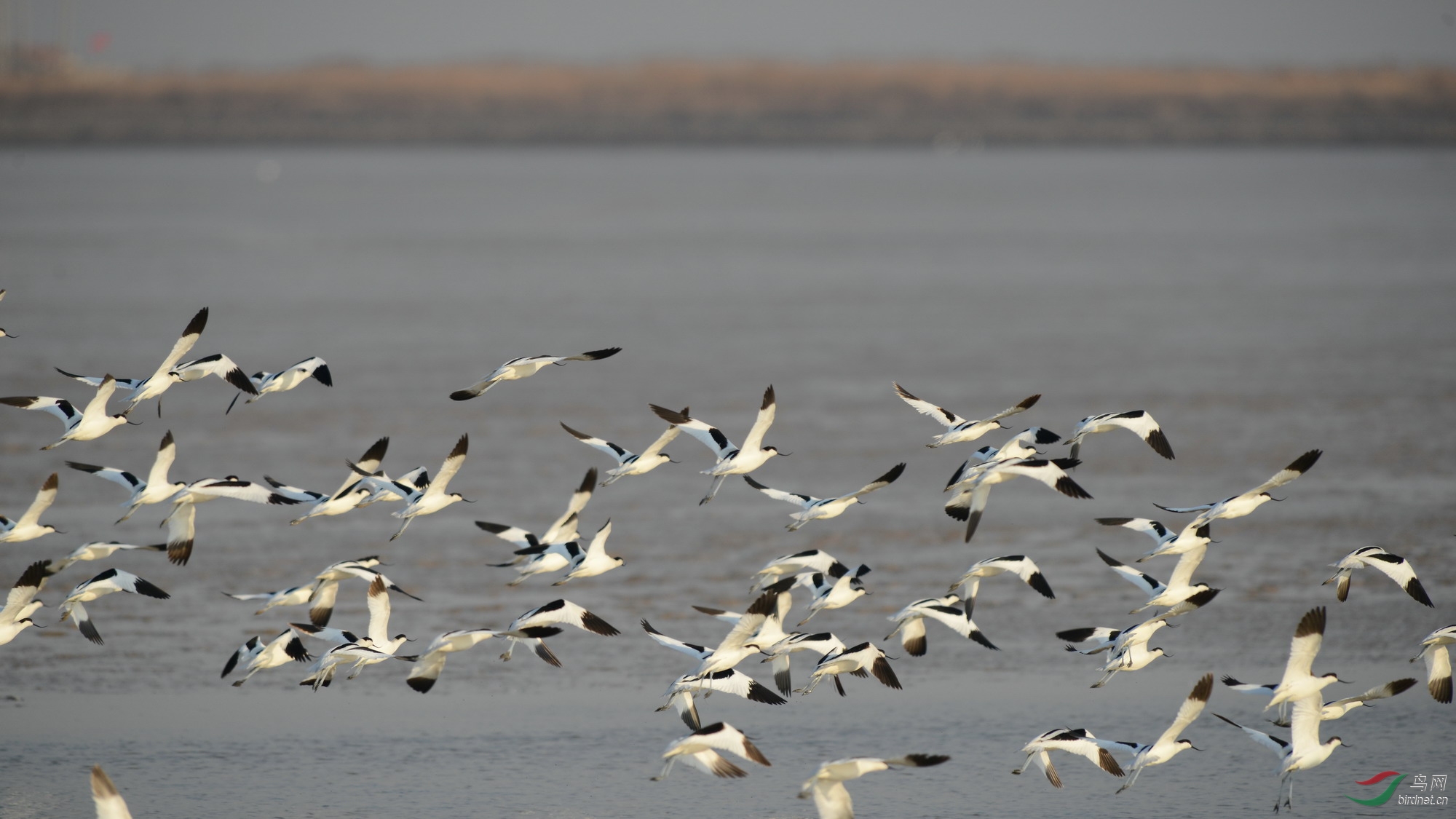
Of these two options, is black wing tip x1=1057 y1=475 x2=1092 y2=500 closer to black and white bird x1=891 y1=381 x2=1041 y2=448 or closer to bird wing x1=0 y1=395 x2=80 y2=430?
black and white bird x1=891 y1=381 x2=1041 y2=448

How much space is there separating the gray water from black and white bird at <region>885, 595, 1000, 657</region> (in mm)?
446

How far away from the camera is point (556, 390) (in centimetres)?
2467

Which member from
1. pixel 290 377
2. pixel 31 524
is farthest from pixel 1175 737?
pixel 31 524

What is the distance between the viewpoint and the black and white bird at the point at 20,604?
38.2 ft

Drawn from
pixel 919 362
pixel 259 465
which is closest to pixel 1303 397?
pixel 919 362

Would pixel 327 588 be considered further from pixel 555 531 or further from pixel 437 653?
pixel 555 531

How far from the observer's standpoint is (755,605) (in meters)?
10.6

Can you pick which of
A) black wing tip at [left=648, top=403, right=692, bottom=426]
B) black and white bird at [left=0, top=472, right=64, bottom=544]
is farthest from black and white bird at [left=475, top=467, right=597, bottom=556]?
black and white bird at [left=0, top=472, right=64, bottom=544]

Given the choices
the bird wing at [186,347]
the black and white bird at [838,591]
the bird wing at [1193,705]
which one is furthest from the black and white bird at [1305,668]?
the bird wing at [186,347]

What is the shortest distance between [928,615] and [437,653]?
3.34 metres

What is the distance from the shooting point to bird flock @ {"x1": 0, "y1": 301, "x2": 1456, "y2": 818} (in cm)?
1062

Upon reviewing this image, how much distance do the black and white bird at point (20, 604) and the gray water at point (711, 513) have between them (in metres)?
0.72

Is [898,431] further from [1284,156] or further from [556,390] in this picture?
[1284,156]

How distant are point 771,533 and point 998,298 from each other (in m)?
22.6
